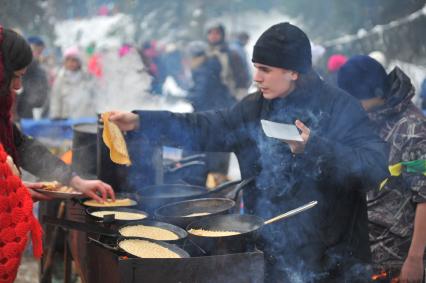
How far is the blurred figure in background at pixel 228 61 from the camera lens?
977 centimetres

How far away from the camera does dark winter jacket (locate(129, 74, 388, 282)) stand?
9.73 feet

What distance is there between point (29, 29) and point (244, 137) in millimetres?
8454

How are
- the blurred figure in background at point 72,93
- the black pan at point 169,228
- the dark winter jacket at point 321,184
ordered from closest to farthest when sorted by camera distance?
the black pan at point 169,228 → the dark winter jacket at point 321,184 → the blurred figure in background at point 72,93

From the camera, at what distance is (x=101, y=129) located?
3736 mm

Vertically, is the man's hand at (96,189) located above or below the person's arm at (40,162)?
below

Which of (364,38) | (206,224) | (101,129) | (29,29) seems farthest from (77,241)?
(364,38)

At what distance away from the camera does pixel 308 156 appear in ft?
9.46

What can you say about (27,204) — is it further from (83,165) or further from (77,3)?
(77,3)

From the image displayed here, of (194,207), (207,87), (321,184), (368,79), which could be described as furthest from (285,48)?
(207,87)

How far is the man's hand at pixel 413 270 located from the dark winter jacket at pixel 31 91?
7457 mm

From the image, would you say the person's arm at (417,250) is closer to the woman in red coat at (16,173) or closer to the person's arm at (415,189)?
the person's arm at (415,189)

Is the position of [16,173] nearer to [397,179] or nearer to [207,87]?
[397,179]

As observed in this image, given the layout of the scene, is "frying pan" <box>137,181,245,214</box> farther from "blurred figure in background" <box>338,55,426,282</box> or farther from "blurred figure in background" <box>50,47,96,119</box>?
"blurred figure in background" <box>50,47,96,119</box>

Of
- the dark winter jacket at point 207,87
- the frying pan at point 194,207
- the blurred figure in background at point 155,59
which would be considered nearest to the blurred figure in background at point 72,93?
the blurred figure in background at point 155,59
